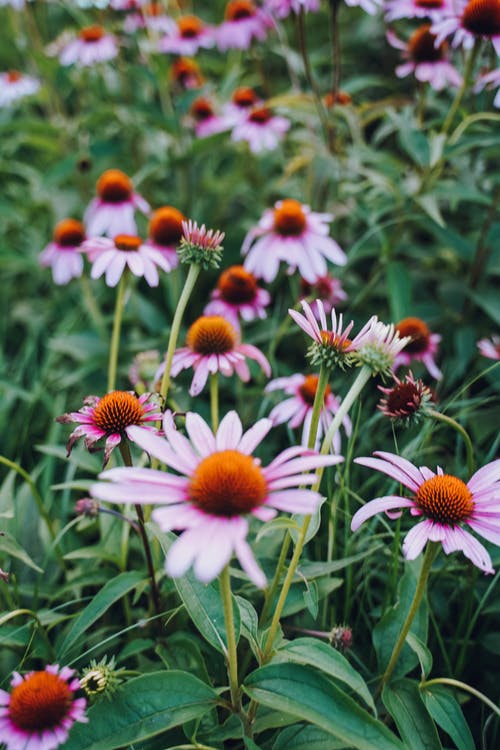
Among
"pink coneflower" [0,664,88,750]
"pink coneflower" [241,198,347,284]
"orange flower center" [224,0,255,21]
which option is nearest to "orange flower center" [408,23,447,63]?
"pink coneflower" [241,198,347,284]

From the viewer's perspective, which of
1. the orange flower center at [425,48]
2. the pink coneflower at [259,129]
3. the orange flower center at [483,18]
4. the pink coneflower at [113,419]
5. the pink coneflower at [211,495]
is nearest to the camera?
the pink coneflower at [211,495]

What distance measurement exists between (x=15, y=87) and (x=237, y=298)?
1.67m

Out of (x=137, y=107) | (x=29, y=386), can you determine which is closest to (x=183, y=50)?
(x=137, y=107)

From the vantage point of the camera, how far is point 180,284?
2.08 m

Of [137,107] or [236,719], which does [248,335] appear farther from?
[236,719]

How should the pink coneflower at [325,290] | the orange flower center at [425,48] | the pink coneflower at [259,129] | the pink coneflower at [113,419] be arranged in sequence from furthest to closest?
the pink coneflower at [259,129], the orange flower center at [425,48], the pink coneflower at [325,290], the pink coneflower at [113,419]

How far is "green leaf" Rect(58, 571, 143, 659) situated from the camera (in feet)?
3.27

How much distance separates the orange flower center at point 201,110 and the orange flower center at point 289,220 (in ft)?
3.23

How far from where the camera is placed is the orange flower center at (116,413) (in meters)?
0.99

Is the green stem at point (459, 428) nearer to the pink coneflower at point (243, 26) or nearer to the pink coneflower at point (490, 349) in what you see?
the pink coneflower at point (490, 349)

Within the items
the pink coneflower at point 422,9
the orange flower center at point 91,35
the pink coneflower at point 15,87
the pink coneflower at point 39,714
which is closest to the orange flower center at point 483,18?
the pink coneflower at point 422,9

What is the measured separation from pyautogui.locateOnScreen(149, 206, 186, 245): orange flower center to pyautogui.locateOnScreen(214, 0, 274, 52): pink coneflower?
1.11 meters

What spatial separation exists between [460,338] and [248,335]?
60cm

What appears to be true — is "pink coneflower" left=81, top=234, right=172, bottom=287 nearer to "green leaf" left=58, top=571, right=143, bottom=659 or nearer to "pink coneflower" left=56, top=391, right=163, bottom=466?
"pink coneflower" left=56, top=391, right=163, bottom=466
